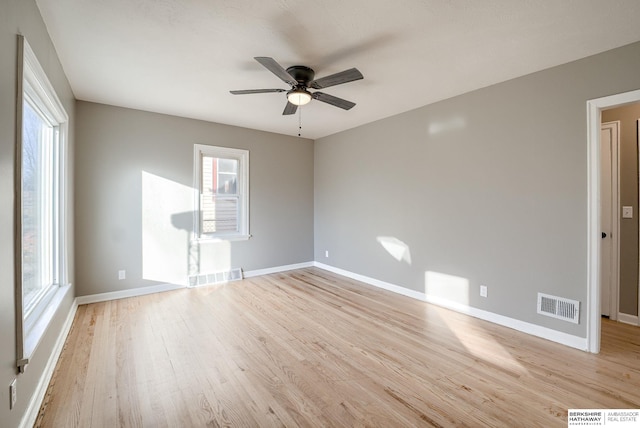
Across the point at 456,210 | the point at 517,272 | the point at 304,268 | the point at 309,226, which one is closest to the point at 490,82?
the point at 456,210

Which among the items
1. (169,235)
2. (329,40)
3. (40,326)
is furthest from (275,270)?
(329,40)

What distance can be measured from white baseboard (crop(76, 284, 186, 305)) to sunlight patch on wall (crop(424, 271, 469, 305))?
3679 millimetres

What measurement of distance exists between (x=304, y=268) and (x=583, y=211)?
4.38m

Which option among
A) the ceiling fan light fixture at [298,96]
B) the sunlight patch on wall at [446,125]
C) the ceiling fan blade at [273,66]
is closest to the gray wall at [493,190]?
the sunlight patch on wall at [446,125]

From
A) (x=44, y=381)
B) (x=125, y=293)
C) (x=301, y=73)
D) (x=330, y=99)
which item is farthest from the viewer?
(x=125, y=293)

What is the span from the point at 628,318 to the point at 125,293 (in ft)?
20.5

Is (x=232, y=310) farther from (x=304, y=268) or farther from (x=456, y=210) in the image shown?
(x=456, y=210)

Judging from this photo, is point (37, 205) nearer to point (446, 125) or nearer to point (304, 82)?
point (304, 82)

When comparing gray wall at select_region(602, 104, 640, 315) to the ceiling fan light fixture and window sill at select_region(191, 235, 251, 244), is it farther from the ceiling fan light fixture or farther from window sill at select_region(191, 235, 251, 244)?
window sill at select_region(191, 235, 251, 244)

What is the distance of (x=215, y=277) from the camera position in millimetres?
4781

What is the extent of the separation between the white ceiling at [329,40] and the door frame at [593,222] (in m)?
0.59

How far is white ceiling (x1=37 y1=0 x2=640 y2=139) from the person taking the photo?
6.56 feet

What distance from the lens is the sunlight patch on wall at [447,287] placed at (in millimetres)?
3506

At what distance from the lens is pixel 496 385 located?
210 cm
